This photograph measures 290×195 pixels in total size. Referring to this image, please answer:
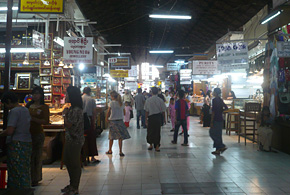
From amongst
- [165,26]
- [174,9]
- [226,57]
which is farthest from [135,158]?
[165,26]

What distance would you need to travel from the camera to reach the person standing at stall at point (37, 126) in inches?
178

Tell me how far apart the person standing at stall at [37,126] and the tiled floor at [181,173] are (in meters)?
0.32

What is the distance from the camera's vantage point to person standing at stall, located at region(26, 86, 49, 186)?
4520 mm

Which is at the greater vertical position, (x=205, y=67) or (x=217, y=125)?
(x=205, y=67)

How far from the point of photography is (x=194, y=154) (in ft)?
24.3

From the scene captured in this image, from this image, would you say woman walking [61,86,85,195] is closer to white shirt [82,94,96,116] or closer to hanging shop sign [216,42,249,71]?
white shirt [82,94,96,116]

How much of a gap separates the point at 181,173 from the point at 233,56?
5890mm

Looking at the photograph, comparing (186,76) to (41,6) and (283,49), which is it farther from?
(41,6)

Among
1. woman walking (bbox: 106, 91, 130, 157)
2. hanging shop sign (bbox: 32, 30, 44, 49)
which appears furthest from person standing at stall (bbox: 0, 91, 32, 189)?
hanging shop sign (bbox: 32, 30, 44, 49)

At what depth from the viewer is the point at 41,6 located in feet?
20.7

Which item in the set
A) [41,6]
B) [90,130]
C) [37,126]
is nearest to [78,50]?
[41,6]

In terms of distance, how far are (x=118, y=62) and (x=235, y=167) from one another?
1191 centimetres

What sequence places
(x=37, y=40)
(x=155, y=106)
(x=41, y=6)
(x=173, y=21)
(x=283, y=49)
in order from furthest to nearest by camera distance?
1. (x=173, y=21)
2. (x=37, y=40)
3. (x=155, y=106)
4. (x=283, y=49)
5. (x=41, y=6)

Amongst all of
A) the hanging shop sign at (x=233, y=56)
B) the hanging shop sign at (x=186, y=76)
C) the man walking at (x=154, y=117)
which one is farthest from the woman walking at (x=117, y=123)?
the hanging shop sign at (x=186, y=76)
